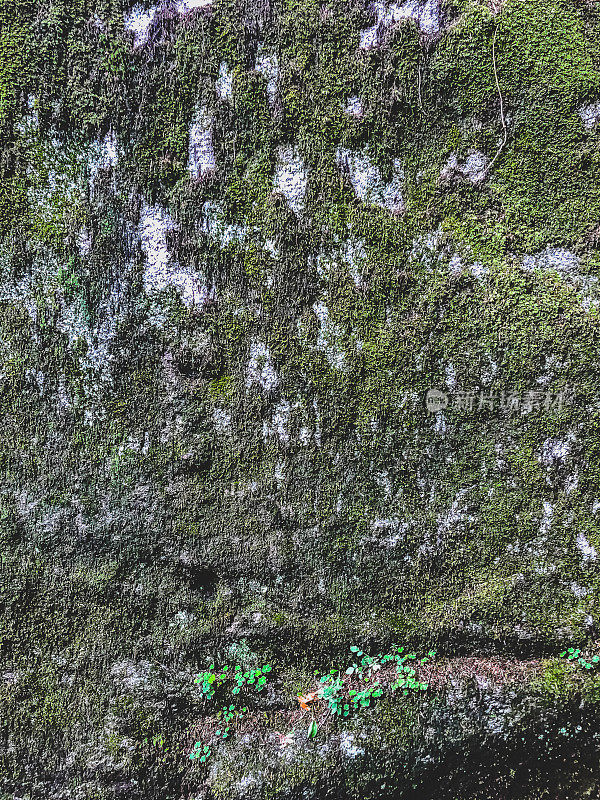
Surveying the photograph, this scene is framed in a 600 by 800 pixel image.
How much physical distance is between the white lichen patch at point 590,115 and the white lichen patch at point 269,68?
3.88ft

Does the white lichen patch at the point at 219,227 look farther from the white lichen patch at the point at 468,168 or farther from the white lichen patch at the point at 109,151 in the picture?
the white lichen patch at the point at 468,168

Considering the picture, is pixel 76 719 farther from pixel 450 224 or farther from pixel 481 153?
pixel 481 153

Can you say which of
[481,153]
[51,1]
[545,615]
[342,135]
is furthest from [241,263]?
[545,615]

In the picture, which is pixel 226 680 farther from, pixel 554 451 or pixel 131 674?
pixel 554 451

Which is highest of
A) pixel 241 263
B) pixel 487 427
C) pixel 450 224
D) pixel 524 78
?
pixel 524 78

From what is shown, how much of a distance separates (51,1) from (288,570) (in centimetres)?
239

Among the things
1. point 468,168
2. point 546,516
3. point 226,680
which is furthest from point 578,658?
point 468,168

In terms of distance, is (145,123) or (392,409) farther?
(392,409)

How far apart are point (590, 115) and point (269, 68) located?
1.25 m

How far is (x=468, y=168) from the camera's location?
202cm

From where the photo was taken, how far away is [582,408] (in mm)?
2098

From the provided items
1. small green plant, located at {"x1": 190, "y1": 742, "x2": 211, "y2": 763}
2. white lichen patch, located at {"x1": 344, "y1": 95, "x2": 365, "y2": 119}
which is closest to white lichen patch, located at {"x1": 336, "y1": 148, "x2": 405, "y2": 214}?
white lichen patch, located at {"x1": 344, "y1": 95, "x2": 365, "y2": 119}

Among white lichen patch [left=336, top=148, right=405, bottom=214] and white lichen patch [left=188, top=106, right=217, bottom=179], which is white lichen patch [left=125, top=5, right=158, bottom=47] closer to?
white lichen patch [left=188, top=106, right=217, bottom=179]

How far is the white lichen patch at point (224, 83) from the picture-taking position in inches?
77.6
